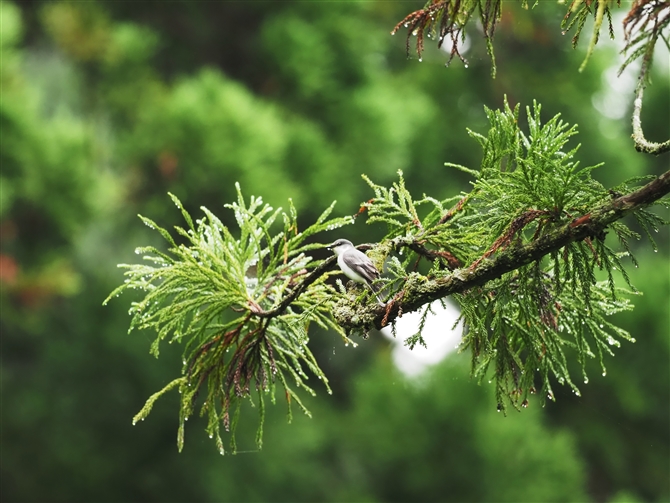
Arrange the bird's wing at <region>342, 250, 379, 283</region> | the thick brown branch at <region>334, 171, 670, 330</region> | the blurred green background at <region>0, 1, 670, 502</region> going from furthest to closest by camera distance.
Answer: the blurred green background at <region>0, 1, 670, 502</region>
the bird's wing at <region>342, 250, 379, 283</region>
the thick brown branch at <region>334, 171, 670, 330</region>

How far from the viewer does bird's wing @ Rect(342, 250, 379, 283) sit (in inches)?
26.9

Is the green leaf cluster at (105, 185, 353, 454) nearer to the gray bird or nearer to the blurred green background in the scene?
the gray bird

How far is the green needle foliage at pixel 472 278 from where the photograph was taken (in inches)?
23.4

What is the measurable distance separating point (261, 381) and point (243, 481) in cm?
340

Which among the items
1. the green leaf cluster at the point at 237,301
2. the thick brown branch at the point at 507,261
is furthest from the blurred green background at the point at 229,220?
the thick brown branch at the point at 507,261

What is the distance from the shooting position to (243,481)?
3.93 metres

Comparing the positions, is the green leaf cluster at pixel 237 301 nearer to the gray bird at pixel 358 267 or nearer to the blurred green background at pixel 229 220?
the gray bird at pixel 358 267

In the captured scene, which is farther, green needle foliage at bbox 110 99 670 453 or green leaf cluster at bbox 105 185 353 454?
green leaf cluster at bbox 105 185 353 454

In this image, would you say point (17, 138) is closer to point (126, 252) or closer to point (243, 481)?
point (126, 252)

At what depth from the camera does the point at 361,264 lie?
2.25 ft

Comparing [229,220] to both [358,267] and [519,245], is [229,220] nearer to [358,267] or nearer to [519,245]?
[358,267]

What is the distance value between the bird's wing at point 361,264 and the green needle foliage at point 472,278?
2 centimetres

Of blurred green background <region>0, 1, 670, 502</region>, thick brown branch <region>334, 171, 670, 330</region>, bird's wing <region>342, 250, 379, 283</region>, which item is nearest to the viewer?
thick brown branch <region>334, 171, 670, 330</region>

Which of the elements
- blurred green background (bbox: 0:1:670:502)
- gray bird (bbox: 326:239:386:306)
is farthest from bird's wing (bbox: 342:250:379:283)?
blurred green background (bbox: 0:1:670:502)
